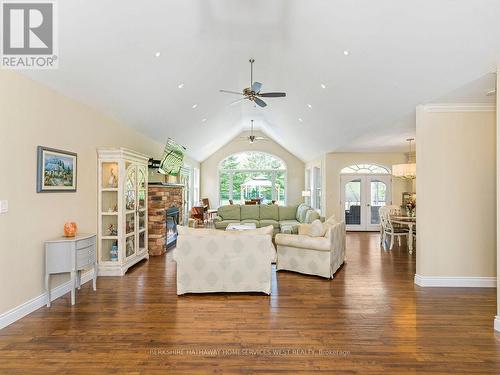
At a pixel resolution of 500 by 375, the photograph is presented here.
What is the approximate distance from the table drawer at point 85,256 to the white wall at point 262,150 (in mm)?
9580

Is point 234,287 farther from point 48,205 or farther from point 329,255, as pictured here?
point 48,205

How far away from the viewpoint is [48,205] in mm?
3977

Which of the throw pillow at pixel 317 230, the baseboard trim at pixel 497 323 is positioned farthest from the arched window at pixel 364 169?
the baseboard trim at pixel 497 323

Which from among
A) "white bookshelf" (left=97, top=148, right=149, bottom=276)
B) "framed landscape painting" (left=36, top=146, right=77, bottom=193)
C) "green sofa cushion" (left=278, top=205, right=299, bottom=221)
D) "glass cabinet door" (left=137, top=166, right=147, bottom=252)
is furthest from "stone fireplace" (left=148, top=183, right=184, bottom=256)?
"green sofa cushion" (left=278, top=205, right=299, bottom=221)

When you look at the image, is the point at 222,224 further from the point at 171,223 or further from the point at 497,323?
the point at 497,323

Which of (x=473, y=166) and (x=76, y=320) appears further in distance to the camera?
(x=473, y=166)

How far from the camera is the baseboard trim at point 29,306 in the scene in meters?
3.31

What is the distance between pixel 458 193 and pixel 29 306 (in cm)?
553

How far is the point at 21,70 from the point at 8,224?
1569 mm

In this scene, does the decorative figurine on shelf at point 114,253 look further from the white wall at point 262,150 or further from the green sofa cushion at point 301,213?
the white wall at point 262,150

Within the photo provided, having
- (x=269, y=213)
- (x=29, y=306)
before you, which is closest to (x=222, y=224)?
(x=269, y=213)

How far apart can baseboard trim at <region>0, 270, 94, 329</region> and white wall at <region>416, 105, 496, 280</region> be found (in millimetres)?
4840

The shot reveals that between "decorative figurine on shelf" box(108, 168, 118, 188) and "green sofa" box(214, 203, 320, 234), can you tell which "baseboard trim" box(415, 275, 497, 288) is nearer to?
"green sofa" box(214, 203, 320, 234)

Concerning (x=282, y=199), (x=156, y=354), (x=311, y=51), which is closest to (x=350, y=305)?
(x=156, y=354)
